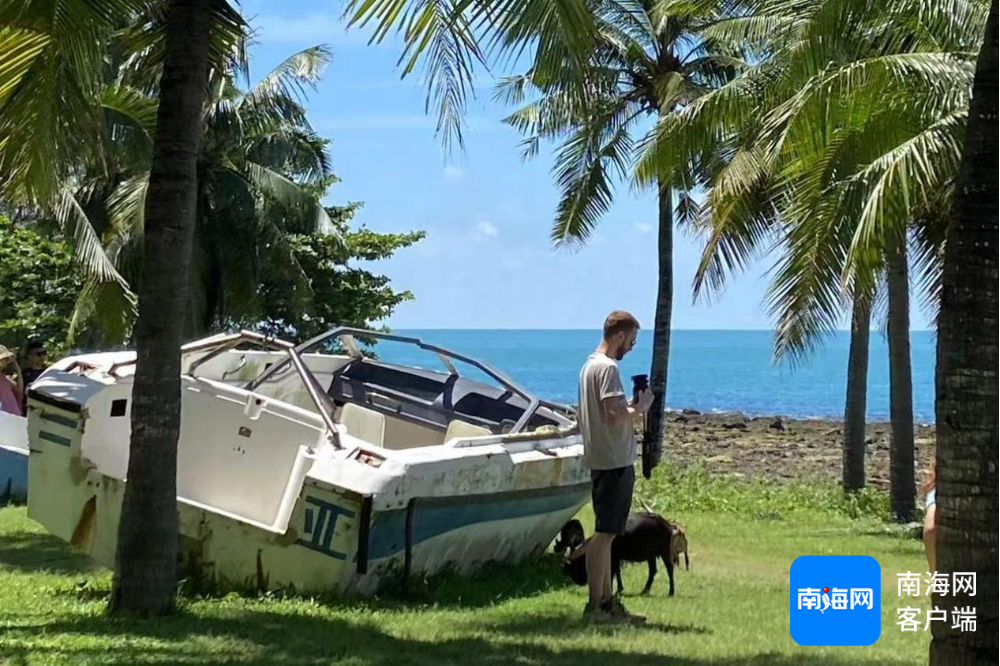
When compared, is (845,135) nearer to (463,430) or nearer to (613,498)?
(463,430)

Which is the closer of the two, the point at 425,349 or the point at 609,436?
the point at 609,436

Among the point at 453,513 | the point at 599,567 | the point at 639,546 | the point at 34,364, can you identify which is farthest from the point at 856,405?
the point at 599,567

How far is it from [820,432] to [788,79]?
3321cm

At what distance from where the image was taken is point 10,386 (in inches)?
525

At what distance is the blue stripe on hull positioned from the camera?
25.4 ft

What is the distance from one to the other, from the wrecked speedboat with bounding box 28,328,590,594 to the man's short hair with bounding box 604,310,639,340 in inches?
56.3

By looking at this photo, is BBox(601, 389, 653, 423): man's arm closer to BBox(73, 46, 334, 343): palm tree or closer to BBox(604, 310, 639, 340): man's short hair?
BBox(604, 310, 639, 340): man's short hair

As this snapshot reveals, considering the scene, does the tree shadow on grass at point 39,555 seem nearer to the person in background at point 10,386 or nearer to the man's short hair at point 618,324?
the person in background at point 10,386

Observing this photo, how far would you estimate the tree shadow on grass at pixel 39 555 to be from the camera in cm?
963

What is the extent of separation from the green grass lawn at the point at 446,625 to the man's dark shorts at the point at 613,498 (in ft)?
1.94

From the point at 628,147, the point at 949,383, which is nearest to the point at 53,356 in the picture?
the point at 628,147

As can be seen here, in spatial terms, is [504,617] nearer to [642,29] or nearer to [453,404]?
[453,404]

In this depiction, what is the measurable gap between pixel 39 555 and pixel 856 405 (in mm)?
11502

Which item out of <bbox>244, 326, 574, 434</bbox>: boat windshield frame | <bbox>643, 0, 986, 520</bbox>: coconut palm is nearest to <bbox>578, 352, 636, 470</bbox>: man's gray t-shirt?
<bbox>244, 326, 574, 434</bbox>: boat windshield frame
